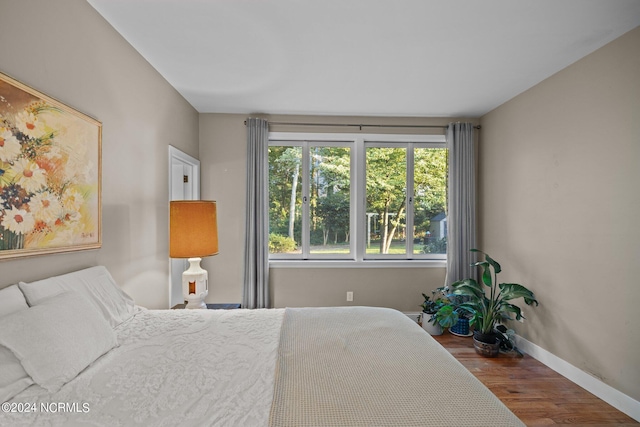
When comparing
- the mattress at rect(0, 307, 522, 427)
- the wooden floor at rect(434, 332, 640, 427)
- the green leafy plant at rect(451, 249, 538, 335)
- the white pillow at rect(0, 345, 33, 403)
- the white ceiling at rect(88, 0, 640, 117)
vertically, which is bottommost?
the wooden floor at rect(434, 332, 640, 427)

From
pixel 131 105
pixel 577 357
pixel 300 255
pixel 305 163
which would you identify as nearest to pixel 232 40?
pixel 131 105

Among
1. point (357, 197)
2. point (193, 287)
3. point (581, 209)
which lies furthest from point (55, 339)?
point (581, 209)

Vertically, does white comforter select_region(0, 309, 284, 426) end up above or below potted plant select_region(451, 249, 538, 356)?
above

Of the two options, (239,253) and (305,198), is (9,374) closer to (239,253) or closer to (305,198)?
(239,253)

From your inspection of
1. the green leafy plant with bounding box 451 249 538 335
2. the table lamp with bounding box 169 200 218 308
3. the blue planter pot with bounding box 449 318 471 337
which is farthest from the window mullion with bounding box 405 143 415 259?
the table lamp with bounding box 169 200 218 308

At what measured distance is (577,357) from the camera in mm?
2283

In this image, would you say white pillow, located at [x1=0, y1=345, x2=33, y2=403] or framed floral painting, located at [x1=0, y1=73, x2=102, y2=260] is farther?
framed floral painting, located at [x1=0, y1=73, x2=102, y2=260]

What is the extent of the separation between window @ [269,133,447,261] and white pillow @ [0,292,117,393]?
91.4 inches

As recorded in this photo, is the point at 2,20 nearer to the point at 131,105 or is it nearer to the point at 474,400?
the point at 131,105

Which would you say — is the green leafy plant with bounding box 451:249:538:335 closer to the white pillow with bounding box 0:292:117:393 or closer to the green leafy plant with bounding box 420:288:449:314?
the green leafy plant with bounding box 420:288:449:314

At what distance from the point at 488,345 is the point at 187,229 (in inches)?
115

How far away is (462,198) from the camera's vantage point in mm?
3400

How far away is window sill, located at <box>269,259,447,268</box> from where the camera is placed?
3.39 m

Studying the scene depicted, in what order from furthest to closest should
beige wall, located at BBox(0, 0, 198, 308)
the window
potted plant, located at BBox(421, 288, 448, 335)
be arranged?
the window → potted plant, located at BBox(421, 288, 448, 335) → beige wall, located at BBox(0, 0, 198, 308)
